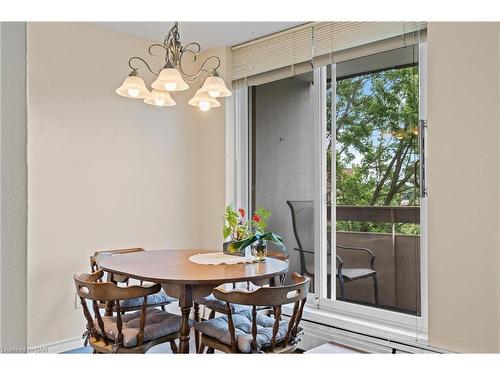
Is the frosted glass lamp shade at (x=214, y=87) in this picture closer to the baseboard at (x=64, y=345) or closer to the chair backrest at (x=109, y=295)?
the chair backrest at (x=109, y=295)

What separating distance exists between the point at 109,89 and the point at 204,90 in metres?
1.35

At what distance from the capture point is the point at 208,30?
337 cm

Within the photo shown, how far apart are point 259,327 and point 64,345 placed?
164 cm

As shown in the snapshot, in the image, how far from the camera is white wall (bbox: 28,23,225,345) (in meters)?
2.96

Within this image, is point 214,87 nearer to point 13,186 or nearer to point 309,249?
point 309,249

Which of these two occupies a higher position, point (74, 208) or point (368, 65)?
point (368, 65)

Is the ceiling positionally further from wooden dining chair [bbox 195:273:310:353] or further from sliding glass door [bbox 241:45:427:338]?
wooden dining chair [bbox 195:273:310:353]

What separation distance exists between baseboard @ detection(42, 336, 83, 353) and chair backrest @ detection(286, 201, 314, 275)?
1.75 meters

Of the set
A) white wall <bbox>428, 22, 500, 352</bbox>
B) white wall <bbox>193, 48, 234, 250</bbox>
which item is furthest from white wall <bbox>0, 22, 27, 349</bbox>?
white wall <bbox>193, 48, 234, 250</bbox>

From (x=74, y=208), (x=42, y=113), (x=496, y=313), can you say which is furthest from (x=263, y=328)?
(x=42, y=113)

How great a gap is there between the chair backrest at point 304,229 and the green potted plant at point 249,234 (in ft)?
2.40

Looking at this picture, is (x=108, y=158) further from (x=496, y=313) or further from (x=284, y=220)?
(x=496, y=313)

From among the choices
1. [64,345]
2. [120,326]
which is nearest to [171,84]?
[120,326]
